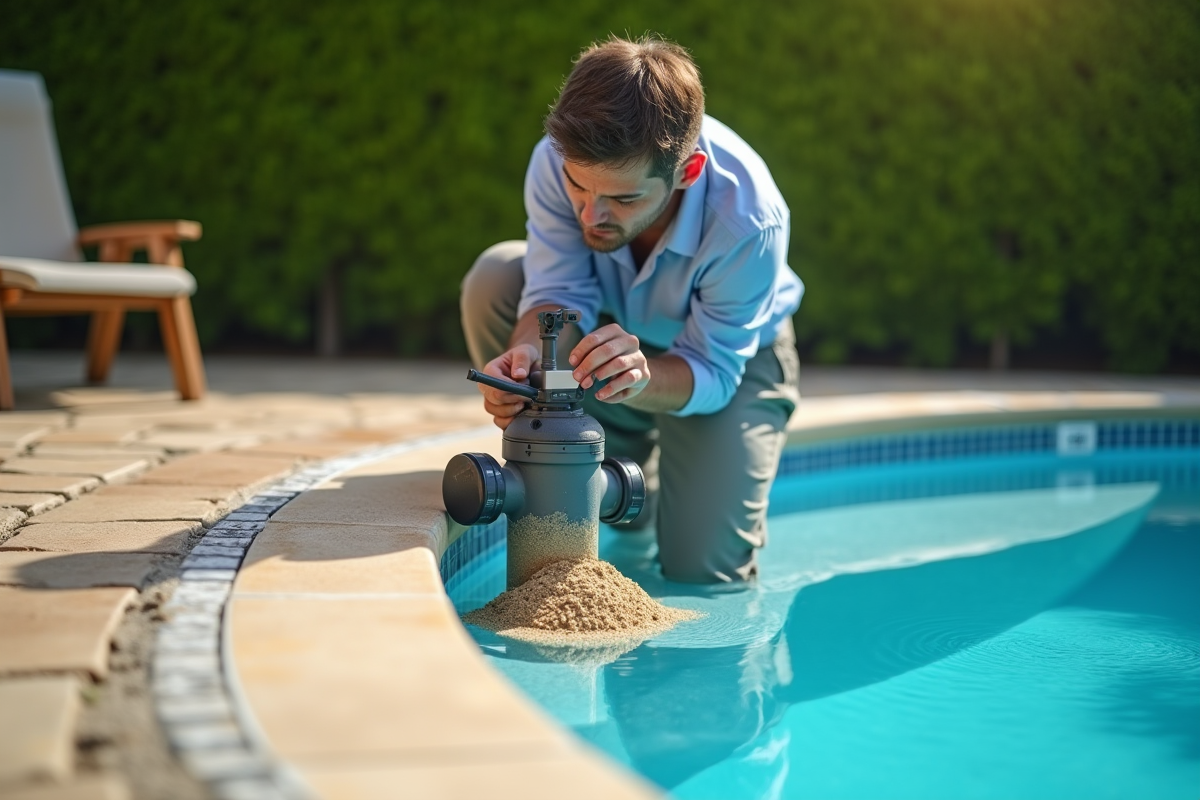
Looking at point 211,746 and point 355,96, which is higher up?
point 355,96

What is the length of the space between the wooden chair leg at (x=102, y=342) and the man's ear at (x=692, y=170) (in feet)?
9.95

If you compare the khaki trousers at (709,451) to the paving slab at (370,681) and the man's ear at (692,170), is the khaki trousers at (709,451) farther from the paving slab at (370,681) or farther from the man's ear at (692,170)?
the paving slab at (370,681)

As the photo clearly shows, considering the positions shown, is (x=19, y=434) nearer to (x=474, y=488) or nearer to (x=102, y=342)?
(x=102, y=342)

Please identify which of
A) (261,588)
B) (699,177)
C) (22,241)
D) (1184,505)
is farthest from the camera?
(22,241)

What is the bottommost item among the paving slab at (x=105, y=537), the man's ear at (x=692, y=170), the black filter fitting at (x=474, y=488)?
the paving slab at (x=105, y=537)

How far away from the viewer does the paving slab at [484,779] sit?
1.07 meters

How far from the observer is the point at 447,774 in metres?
1.12

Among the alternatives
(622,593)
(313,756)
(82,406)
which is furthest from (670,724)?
(82,406)

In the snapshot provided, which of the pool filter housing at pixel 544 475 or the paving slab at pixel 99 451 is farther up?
the pool filter housing at pixel 544 475

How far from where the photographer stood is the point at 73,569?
72.7 inches

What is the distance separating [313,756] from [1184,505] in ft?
11.2

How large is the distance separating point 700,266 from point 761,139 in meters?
3.74

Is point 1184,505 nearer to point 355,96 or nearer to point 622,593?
point 622,593

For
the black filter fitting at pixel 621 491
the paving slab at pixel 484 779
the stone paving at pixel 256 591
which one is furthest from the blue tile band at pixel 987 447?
the paving slab at pixel 484 779
